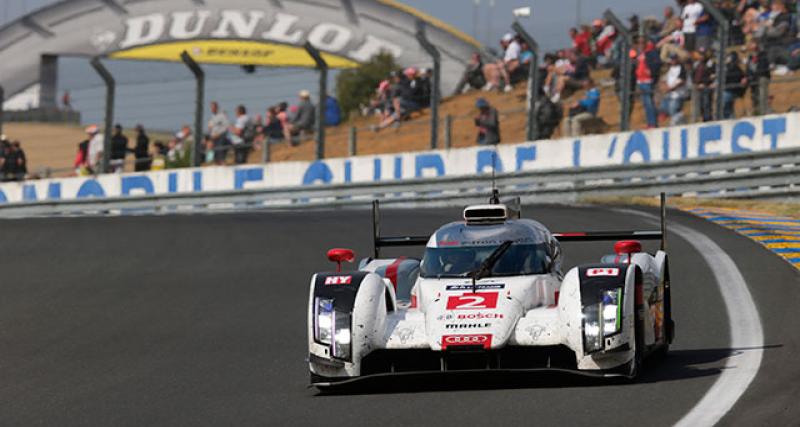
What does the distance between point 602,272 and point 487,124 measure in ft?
49.4

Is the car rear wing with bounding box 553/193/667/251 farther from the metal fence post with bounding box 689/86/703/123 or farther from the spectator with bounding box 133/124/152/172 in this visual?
the spectator with bounding box 133/124/152/172

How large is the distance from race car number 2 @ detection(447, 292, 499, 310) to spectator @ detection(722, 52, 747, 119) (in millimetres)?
13538

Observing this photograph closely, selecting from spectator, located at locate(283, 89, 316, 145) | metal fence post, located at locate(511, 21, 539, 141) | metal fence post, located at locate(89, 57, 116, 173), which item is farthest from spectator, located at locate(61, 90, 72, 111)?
metal fence post, located at locate(511, 21, 539, 141)

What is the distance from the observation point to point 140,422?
26.1 feet

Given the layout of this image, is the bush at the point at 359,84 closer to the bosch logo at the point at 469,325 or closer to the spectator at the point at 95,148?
the spectator at the point at 95,148

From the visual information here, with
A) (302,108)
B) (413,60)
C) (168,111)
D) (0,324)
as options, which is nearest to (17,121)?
(168,111)

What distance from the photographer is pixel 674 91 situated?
73.9ft

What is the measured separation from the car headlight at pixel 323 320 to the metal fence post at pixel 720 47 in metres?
13.3

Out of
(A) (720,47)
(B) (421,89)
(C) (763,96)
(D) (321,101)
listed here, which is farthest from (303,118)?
(C) (763,96)

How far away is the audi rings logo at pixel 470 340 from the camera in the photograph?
8.59 metres

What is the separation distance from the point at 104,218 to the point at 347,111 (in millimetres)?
19576

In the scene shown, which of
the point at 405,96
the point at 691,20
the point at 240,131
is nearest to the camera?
the point at 691,20

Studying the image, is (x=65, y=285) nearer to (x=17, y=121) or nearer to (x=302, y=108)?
(x=302, y=108)

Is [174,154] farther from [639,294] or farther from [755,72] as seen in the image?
[639,294]
